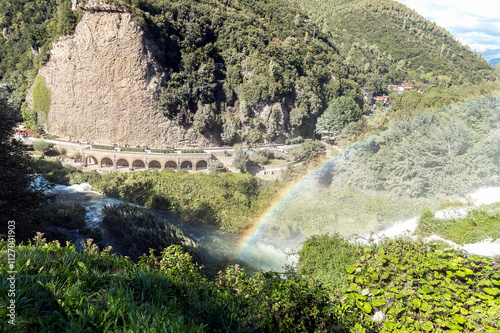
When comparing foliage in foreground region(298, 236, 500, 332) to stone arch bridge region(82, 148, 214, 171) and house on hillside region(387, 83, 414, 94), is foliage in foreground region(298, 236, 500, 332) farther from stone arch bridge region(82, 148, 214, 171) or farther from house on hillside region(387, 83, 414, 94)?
house on hillside region(387, 83, 414, 94)

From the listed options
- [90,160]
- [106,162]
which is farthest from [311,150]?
[90,160]

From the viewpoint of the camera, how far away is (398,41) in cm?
9812

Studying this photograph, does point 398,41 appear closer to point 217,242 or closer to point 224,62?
point 224,62

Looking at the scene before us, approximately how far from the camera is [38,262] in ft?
12.9

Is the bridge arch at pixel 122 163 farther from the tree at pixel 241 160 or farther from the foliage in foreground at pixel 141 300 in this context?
the foliage in foreground at pixel 141 300

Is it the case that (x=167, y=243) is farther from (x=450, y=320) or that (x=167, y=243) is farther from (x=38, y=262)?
(x=450, y=320)

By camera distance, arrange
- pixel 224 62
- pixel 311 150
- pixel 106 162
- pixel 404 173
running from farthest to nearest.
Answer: pixel 224 62
pixel 106 162
pixel 311 150
pixel 404 173

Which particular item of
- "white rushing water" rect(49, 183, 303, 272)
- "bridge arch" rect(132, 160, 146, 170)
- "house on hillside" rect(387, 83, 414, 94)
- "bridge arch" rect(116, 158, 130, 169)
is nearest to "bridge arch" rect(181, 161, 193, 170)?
"bridge arch" rect(132, 160, 146, 170)

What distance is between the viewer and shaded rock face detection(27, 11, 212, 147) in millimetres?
34438

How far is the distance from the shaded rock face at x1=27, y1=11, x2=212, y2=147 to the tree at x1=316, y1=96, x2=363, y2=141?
23267 mm

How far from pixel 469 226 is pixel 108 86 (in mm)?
42105

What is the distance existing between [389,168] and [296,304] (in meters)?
24.3

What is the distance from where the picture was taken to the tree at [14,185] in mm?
10168

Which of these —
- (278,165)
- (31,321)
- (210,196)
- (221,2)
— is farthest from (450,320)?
(221,2)
